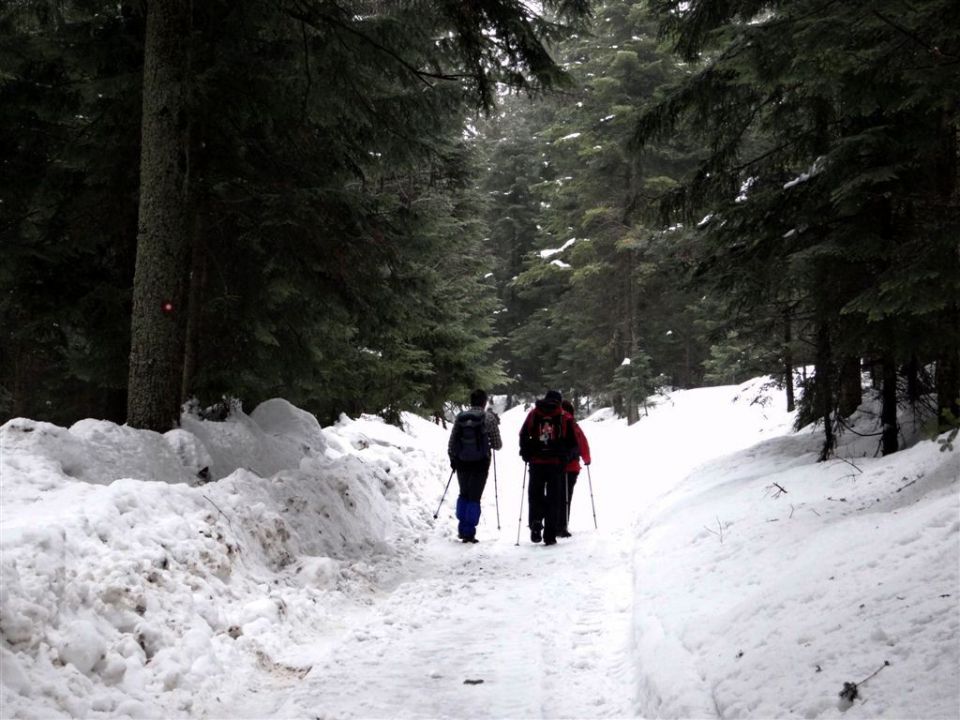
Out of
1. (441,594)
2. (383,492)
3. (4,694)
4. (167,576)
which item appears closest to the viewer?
(4,694)

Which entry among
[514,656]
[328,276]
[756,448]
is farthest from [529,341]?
[514,656]

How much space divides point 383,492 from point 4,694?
8.18 metres

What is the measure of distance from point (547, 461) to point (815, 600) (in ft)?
19.9

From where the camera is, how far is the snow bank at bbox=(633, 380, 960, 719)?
3.62 metres

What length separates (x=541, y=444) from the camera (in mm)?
10664

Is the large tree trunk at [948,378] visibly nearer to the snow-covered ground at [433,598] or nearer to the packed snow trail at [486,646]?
the snow-covered ground at [433,598]

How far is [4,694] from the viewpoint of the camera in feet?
11.7

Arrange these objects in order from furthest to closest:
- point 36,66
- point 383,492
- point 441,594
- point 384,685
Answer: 1. point 383,492
2. point 36,66
3. point 441,594
4. point 384,685

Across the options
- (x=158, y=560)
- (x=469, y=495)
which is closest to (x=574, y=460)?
(x=469, y=495)

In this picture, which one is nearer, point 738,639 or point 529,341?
point 738,639

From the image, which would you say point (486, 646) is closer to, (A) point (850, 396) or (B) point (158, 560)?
(B) point (158, 560)

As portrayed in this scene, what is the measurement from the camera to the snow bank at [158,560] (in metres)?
4.07

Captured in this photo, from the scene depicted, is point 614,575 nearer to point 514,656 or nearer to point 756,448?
point 514,656

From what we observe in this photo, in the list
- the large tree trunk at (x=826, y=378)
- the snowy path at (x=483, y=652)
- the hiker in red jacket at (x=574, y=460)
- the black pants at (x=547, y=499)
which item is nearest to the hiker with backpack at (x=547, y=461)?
the black pants at (x=547, y=499)
